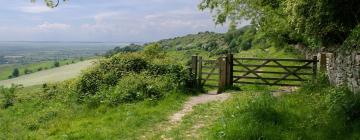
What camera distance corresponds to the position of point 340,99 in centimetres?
1239

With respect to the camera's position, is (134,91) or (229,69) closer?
(134,91)

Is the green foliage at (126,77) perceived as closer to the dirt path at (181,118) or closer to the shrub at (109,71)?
the shrub at (109,71)

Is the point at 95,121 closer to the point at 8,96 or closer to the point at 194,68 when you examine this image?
the point at 194,68

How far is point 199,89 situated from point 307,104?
339 inches

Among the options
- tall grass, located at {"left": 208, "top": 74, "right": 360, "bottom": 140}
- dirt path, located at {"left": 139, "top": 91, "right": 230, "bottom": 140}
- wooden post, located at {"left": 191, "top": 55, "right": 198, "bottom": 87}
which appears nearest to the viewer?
tall grass, located at {"left": 208, "top": 74, "right": 360, "bottom": 140}

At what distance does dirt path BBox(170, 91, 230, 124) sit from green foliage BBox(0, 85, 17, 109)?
1582 cm

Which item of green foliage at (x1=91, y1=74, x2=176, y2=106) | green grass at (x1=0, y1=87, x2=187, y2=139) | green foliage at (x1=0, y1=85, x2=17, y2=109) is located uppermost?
green foliage at (x1=91, y1=74, x2=176, y2=106)

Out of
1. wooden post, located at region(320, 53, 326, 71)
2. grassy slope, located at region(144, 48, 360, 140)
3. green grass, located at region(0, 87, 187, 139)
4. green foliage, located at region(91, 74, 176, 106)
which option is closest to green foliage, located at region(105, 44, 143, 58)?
green foliage, located at region(91, 74, 176, 106)

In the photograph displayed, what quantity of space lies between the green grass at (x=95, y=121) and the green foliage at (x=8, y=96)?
7676mm

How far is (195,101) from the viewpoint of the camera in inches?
768

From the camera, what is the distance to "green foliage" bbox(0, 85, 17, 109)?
30867 millimetres

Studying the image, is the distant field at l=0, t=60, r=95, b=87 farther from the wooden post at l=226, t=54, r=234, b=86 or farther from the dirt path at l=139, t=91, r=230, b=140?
the dirt path at l=139, t=91, r=230, b=140

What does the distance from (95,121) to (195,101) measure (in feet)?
15.4

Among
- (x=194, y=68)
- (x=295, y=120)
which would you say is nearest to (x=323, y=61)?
(x=194, y=68)
